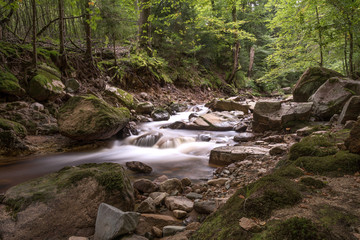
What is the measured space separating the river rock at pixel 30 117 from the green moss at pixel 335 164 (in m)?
6.76

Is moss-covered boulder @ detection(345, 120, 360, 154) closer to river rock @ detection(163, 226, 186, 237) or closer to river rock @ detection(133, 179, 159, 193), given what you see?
river rock @ detection(163, 226, 186, 237)

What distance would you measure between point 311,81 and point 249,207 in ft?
26.2

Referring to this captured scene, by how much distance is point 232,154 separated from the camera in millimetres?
4715

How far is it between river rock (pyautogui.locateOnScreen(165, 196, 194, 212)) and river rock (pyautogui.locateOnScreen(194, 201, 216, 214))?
126mm

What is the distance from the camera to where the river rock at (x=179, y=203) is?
109 inches

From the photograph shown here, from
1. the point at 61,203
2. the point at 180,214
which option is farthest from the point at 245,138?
the point at 61,203

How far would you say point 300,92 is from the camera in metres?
8.09

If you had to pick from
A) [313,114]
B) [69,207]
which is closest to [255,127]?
[313,114]

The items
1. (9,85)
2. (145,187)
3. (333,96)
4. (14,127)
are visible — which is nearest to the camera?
(145,187)

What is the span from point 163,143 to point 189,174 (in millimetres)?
2630

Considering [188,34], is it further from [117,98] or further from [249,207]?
[249,207]

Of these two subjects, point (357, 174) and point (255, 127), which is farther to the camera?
point (255, 127)

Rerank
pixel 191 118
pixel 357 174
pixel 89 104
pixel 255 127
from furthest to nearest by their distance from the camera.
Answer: pixel 191 118 < pixel 255 127 < pixel 89 104 < pixel 357 174

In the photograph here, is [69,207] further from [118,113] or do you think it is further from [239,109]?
[239,109]
